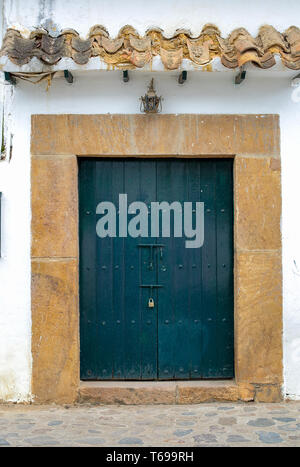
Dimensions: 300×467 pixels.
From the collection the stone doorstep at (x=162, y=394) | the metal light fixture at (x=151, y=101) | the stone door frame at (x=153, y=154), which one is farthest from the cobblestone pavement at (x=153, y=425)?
the metal light fixture at (x=151, y=101)

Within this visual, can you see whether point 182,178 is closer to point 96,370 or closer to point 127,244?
point 127,244

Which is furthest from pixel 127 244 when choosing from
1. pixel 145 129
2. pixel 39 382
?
pixel 39 382

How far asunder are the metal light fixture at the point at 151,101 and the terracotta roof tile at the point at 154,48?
1.11 feet

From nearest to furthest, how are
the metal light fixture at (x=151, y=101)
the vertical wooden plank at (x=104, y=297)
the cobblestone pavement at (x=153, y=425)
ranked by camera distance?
Result: 1. the cobblestone pavement at (x=153, y=425)
2. the metal light fixture at (x=151, y=101)
3. the vertical wooden plank at (x=104, y=297)

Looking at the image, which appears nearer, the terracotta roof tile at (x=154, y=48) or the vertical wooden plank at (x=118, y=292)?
the terracotta roof tile at (x=154, y=48)

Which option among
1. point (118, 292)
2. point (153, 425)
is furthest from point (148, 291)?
point (153, 425)

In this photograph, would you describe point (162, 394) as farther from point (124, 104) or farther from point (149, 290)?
point (124, 104)

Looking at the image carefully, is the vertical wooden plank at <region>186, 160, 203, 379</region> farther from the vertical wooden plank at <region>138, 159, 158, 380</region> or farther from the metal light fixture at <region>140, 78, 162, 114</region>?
the metal light fixture at <region>140, 78, 162, 114</region>

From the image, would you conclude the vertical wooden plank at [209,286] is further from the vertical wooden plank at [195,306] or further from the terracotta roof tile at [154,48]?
the terracotta roof tile at [154,48]

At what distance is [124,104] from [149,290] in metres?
1.54

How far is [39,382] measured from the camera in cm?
445

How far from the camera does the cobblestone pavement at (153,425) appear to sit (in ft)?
12.0

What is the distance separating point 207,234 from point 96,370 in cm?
147

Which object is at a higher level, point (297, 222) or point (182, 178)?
point (182, 178)
